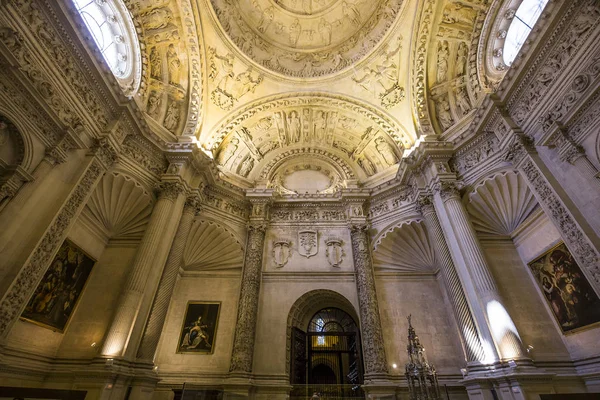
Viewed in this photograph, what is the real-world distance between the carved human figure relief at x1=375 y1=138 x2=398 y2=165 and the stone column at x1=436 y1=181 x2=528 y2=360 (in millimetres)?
3859

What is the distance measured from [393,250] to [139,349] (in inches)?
376

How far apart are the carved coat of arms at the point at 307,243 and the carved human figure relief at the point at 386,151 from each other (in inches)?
199

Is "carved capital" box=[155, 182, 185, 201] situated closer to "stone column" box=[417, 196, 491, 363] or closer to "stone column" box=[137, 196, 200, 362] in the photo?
"stone column" box=[137, 196, 200, 362]

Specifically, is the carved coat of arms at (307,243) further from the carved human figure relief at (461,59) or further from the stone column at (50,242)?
the carved human figure relief at (461,59)

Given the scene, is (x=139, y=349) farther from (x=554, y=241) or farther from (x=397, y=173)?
(x=554, y=241)

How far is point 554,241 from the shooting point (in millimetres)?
8102

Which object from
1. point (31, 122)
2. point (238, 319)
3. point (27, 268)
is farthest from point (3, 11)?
point (238, 319)

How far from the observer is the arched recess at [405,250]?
1155 centimetres

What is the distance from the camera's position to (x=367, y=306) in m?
10.3

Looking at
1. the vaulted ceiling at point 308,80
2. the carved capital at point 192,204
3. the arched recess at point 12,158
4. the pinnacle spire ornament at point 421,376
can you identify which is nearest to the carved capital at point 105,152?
the arched recess at point 12,158

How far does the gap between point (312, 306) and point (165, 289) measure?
233 inches

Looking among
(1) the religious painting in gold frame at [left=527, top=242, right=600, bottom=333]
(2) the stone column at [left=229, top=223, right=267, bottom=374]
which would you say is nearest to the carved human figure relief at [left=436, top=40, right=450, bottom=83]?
(1) the religious painting in gold frame at [left=527, top=242, right=600, bottom=333]

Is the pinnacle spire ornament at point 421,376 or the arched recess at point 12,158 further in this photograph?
the pinnacle spire ornament at point 421,376

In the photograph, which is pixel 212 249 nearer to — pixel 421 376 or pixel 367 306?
pixel 367 306
